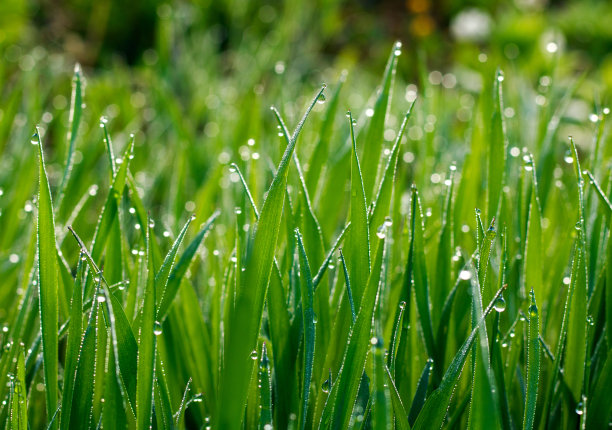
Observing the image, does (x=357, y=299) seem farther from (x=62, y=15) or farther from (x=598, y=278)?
(x=62, y=15)

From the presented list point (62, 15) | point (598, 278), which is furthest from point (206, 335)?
point (62, 15)

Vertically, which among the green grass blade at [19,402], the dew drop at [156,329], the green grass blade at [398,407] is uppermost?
the dew drop at [156,329]

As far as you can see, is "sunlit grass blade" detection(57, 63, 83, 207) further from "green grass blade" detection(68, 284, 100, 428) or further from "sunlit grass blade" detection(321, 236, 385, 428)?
"sunlit grass blade" detection(321, 236, 385, 428)

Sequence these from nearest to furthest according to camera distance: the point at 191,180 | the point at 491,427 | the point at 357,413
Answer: the point at 491,427, the point at 357,413, the point at 191,180

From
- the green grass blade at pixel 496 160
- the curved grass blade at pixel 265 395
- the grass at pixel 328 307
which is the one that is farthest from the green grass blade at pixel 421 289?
the curved grass blade at pixel 265 395

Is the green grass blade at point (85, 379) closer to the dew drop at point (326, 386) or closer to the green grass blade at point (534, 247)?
the dew drop at point (326, 386)

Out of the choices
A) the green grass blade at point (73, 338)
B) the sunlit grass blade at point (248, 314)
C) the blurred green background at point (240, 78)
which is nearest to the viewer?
the sunlit grass blade at point (248, 314)

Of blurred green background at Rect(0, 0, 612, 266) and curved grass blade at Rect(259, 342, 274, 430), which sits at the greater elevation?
blurred green background at Rect(0, 0, 612, 266)

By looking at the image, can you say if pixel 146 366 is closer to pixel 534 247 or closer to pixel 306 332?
pixel 306 332

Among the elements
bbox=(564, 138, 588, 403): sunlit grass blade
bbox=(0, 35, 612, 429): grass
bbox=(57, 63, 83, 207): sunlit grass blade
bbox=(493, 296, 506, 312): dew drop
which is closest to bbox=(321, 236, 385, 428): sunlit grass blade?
bbox=(0, 35, 612, 429): grass
